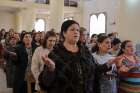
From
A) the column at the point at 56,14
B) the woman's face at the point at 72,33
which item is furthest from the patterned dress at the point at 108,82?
the column at the point at 56,14

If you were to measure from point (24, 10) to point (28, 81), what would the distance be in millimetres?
13338

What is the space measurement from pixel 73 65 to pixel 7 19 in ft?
63.3

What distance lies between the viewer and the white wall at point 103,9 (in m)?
13.0

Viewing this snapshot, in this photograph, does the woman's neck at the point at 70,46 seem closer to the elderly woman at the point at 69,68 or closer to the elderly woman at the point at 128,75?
the elderly woman at the point at 69,68

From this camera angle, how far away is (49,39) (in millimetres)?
3951

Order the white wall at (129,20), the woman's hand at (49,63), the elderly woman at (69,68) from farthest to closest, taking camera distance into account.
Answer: the white wall at (129,20) < the elderly woman at (69,68) < the woman's hand at (49,63)

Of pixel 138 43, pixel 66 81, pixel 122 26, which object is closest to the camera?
pixel 66 81

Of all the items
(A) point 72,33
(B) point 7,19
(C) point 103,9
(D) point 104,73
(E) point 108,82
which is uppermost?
(C) point 103,9

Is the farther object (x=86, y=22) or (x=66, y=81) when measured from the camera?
(x=86, y=22)

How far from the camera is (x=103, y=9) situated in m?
14.0

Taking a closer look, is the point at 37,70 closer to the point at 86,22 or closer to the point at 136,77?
the point at 136,77

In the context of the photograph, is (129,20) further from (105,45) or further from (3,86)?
(105,45)

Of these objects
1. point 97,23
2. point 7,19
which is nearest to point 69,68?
point 97,23

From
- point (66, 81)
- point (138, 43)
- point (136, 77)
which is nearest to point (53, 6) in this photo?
point (138, 43)
